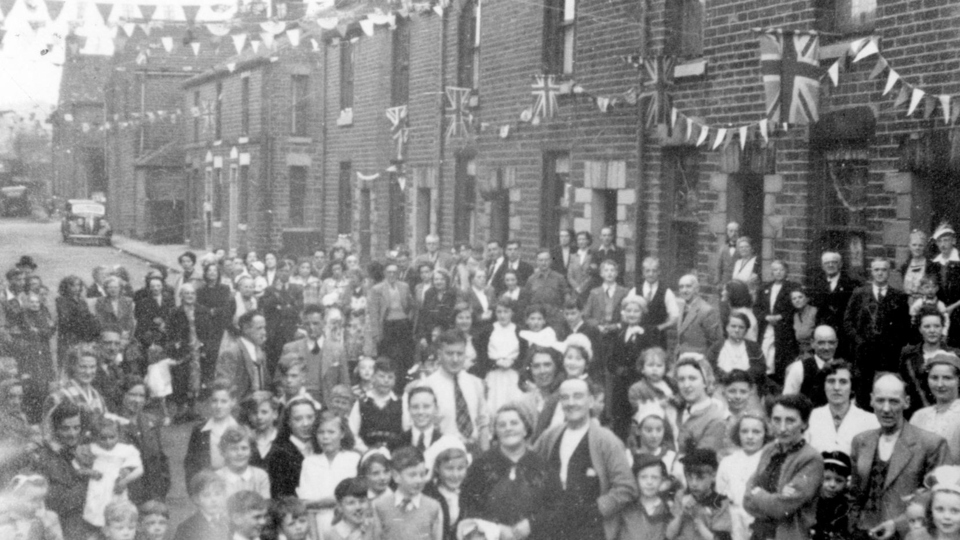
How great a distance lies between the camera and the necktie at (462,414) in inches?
320

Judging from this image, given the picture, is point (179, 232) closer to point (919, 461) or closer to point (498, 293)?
point (498, 293)

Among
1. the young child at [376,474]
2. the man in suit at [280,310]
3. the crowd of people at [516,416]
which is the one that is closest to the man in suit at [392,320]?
the crowd of people at [516,416]

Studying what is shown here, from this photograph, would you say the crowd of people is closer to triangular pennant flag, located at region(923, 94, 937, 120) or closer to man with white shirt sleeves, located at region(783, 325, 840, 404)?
man with white shirt sleeves, located at region(783, 325, 840, 404)

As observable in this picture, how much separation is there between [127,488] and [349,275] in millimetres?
7217

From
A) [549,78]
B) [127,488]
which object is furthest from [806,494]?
[549,78]

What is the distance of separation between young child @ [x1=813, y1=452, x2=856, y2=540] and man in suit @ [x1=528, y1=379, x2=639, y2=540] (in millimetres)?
941

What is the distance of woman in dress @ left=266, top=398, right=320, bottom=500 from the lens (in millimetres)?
7035

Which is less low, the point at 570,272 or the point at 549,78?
the point at 549,78

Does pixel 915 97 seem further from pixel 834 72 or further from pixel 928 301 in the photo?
pixel 928 301

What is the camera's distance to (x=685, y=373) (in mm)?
7387

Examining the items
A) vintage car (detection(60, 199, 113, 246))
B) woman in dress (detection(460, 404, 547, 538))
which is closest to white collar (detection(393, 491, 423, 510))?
woman in dress (detection(460, 404, 547, 538))

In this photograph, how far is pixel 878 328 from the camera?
9.20 metres

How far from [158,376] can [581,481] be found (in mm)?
5794

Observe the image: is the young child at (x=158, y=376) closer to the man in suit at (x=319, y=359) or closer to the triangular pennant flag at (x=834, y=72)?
the man in suit at (x=319, y=359)
